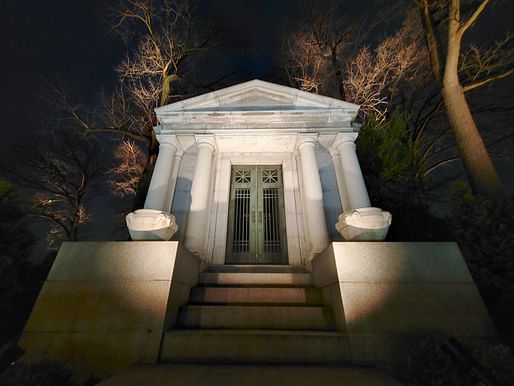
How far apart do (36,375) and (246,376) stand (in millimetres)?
A: 2386

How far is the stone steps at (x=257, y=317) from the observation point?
4.02 meters

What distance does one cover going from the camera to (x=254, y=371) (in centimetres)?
287

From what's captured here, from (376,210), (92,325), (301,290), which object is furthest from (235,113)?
(92,325)

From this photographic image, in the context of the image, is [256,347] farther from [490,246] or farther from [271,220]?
[490,246]

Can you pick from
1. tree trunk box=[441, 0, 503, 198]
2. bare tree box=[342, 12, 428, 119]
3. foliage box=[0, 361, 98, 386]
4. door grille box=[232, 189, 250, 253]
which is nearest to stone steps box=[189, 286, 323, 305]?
foliage box=[0, 361, 98, 386]

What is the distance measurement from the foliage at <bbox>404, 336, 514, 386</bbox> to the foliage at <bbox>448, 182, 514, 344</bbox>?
2.12 m

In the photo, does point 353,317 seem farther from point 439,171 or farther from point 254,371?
point 439,171

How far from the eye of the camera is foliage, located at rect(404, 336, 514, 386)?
92.0 inches

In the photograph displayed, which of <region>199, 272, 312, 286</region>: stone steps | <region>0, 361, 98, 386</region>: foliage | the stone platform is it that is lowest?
the stone platform

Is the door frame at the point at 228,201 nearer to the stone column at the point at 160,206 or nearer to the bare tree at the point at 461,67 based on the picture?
the stone column at the point at 160,206

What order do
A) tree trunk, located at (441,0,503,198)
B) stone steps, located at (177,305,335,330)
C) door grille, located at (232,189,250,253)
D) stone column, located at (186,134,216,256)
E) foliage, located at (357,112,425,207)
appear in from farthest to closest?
foliage, located at (357,112,425,207), tree trunk, located at (441,0,503,198), door grille, located at (232,189,250,253), stone column, located at (186,134,216,256), stone steps, located at (177,305,335,330)

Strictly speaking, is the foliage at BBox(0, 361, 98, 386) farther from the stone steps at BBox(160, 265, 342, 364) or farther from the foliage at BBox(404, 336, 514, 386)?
the foliage at BBox(404, 336, 514, 386)

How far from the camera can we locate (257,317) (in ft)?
13.4

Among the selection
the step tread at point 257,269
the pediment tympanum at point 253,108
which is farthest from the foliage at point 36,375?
the pediment tympanum at point 253,108
